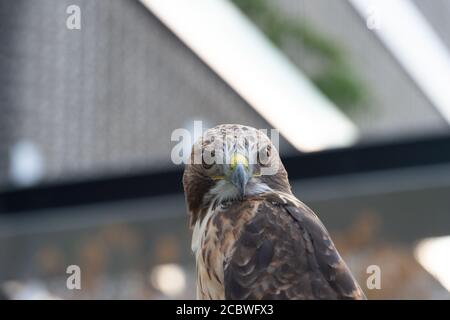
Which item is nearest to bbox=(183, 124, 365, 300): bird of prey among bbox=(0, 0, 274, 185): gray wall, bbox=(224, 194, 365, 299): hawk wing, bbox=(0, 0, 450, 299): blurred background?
bbox=(224, 194, 365, 299): hawk wing

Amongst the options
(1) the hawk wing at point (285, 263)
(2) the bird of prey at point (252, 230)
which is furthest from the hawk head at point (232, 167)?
(1) the hawk wing at point (285, 263)

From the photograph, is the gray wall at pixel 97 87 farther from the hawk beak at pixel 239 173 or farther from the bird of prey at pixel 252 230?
the hawk beak at pixel 239 173

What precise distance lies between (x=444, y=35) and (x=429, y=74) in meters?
0.16

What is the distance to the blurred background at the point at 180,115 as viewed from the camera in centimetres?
335

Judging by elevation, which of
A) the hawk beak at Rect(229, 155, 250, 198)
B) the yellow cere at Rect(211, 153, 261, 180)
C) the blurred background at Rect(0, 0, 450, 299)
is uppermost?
the blurred background at Rect(0, 0, 450, 299)

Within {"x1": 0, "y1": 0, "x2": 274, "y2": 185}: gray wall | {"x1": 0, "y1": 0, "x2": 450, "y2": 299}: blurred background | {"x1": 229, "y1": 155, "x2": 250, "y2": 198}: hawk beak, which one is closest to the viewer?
{"x1": 229, "y1": 155, "x2": 250, "y2": 198}: hawk beak

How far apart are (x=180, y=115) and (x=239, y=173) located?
1.79m

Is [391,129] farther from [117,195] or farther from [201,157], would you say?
[201,157]

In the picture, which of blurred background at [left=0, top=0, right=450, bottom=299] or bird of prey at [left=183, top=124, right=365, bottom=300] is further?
blurred background at [left=0, top=0, right=450, bottom=299]

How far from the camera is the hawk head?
6.08 ft
